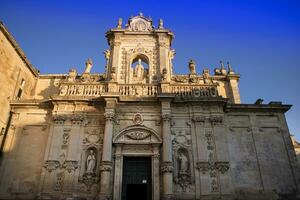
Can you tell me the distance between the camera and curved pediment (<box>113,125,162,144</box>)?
46.5 feet

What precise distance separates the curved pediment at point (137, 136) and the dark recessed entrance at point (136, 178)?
920mm

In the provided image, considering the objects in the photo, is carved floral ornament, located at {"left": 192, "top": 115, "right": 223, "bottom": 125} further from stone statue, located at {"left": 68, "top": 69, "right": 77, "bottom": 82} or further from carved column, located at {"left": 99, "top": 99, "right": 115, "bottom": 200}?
stone statue, located at {"left": 68, "top": 69, "right": 77, "bottom": 82}

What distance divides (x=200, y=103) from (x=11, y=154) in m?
11.0

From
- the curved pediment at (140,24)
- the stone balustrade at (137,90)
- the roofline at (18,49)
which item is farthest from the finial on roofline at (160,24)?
the roofline at (18,49)

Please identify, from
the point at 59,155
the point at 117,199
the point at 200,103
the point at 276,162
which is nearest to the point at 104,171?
the point at 117,199

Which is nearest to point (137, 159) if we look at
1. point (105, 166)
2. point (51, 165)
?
point (105, 166)

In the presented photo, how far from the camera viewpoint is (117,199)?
12.6 meters

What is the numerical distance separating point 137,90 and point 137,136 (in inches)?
111

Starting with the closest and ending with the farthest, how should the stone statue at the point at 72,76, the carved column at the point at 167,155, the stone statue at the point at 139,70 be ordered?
the carved column at the point at 167,155
the stone statue at the point at 72,76
the stone statue at the point at 139,70

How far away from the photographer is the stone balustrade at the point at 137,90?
611 inches

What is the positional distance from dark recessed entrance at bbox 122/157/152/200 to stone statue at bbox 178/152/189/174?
A: 1.65m

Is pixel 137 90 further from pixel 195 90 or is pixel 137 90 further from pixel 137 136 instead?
pixel 195 90

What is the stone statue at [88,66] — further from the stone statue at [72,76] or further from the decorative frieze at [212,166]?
the decorative frieze at [212,166]

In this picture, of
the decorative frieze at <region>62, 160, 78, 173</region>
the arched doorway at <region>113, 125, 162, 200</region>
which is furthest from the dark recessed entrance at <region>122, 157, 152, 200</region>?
the decorative frieze at <region>62, 160, 78, 173</region>
